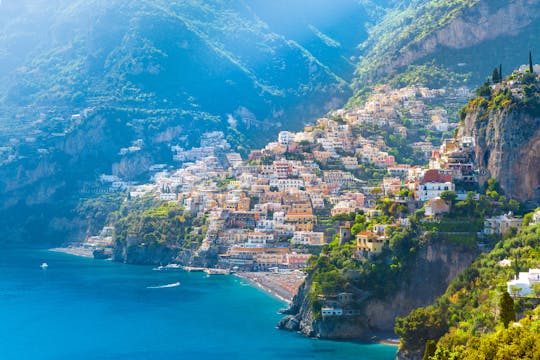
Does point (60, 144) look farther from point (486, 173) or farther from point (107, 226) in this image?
point (486, 173)

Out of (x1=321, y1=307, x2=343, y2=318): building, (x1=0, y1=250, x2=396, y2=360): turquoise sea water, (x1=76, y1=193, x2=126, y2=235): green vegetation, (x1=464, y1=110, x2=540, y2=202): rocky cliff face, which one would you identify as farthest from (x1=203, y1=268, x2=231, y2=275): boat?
(x1=76, y1=193, x2=126, y2=235): green vegetation

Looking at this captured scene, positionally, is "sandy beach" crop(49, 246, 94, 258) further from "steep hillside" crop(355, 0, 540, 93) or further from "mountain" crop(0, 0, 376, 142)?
"steep hillside" crop(355, 0, 540, 93)

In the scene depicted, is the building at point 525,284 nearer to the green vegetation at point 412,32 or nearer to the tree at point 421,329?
the tree at point 421,329

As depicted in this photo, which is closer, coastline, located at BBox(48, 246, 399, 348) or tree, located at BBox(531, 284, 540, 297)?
tree, located at BBox(531, 284, 540, 297)

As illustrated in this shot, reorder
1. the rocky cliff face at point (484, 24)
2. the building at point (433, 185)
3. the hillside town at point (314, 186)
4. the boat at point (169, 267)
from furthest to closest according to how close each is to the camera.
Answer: the rocky cliff face at point (484, 24) → the boat at point (169, 267) → the hillside town at point (314, 186) → the building at point (433, 185)

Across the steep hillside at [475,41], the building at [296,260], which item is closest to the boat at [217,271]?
the building at [296,260]

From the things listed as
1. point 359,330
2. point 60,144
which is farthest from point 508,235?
point 60,144
